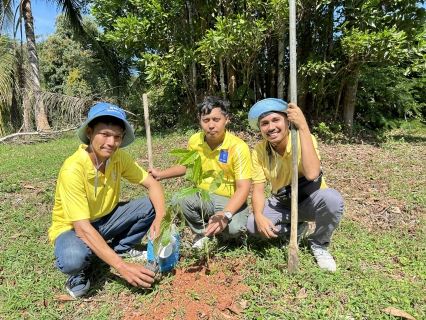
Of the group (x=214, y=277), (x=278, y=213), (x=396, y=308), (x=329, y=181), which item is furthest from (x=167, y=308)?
(x=329, y=181)

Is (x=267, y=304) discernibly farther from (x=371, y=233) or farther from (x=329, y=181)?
(x=329, y=181)

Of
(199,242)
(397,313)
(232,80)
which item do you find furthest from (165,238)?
(232,80)

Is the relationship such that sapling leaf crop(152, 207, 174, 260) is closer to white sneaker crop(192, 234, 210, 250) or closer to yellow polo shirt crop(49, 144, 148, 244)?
yellow polo shirt crop(49, 144, 148, 244)

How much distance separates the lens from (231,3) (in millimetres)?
6773

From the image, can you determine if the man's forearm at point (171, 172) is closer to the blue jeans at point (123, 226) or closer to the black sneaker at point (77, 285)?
the blue jeans at point (123, 226)

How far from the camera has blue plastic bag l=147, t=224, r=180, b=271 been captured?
2184mm

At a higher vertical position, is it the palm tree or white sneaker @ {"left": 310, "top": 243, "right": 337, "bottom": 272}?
the palm tree

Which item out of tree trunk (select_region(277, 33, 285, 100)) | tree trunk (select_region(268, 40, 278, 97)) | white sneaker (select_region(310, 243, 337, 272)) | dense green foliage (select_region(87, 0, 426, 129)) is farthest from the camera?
tree trunk (select_region(268, 40, 278, 97))

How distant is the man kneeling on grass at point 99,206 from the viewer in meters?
2.01

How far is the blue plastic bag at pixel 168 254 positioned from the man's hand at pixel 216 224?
272 mm

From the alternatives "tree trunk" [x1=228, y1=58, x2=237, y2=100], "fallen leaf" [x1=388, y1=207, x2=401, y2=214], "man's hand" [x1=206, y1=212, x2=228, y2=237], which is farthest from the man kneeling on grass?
"tree trunk" [x1=228, y1=58, x2=237, y2=100]

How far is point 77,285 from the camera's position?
2.19m

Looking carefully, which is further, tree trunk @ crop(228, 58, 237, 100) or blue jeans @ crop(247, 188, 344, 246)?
tree trunk @ crop(228, 58, 237, 100)

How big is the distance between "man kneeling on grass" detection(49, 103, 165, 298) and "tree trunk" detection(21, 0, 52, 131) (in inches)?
364
